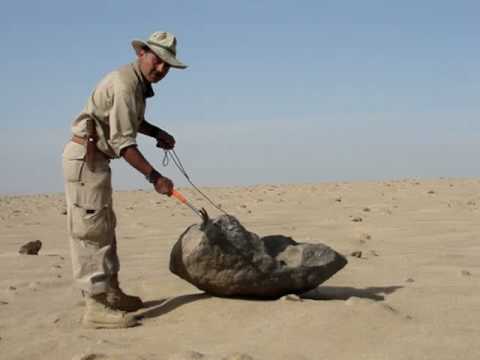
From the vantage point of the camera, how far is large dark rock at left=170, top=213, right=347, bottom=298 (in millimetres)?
4223

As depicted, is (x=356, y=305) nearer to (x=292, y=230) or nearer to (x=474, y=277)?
(x=474, y=277)

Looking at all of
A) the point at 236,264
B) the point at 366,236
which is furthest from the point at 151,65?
the point at 366,236

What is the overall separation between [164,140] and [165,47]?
836 millimetres

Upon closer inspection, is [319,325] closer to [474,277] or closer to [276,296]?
[276,296]

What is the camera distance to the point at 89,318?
4133 mm

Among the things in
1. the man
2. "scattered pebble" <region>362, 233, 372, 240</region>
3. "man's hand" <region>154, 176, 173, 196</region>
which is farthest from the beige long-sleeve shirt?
"scattered pebble" <region>362, 233, 372, 240</region>

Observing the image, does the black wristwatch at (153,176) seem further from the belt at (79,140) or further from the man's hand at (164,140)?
the man's hand at (164,140)

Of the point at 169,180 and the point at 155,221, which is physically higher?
the point at 169,180

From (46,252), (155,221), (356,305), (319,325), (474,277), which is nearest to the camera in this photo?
(319,325)

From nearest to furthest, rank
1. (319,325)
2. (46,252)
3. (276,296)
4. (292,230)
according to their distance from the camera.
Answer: (319,325), (276,296), (46,252), (292,230)

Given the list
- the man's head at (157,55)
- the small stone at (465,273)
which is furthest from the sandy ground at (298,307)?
the man's head at (157,55)

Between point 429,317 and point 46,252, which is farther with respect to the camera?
point 46,252

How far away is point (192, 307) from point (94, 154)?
113 centimetres

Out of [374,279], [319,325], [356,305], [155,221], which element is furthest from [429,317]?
[155,221]
